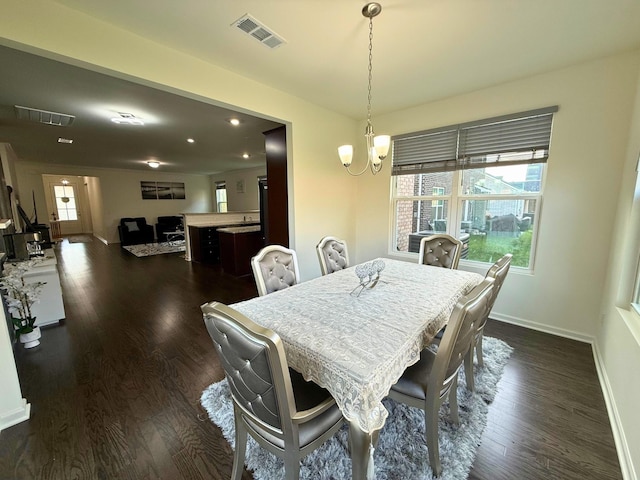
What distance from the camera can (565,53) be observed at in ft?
7.32

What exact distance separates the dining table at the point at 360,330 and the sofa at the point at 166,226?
9220 mm

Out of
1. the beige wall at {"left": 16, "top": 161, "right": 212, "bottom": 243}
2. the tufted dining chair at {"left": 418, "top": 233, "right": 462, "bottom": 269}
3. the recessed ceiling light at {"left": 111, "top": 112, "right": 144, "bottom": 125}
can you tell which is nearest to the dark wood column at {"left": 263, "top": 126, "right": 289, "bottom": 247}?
the tufted dining chair at {"left": 418, "top": 233, "right": 462, "bottom": 269}

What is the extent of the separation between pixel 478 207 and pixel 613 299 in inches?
58.4

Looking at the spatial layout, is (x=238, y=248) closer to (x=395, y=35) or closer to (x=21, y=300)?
(x=21, y=300)

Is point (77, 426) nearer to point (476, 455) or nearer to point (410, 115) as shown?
point (476, 455)

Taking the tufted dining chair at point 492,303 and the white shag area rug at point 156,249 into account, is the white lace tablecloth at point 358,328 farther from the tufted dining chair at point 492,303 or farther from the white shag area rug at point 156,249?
the white shag area rug at point 156,249

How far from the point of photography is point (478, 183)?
3133 mm

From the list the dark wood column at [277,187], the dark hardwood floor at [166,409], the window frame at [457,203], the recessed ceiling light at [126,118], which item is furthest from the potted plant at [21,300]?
the window frame at [457,203]

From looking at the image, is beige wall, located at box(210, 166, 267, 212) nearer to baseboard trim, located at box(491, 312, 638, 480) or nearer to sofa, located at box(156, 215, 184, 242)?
sofa, located at box(156, 215, 184, 242)

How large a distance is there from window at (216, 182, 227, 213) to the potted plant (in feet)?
27.0

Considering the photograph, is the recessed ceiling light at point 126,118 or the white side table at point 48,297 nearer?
the white side table at point 48,297

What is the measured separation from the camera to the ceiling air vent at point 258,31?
6.01 feet

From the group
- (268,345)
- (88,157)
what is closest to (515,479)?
(268,345)

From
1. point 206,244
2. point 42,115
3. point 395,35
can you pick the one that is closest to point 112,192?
point 206,244
